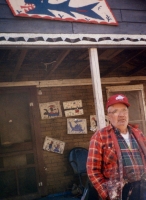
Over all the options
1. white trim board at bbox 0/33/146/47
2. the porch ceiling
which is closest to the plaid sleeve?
white trim board at bbox 0/33/146/47

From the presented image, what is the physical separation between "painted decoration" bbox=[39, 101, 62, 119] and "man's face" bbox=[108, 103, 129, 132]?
3.26 metres

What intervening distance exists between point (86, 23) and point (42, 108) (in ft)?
8.06

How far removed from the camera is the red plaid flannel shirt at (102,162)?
2211 millimetres

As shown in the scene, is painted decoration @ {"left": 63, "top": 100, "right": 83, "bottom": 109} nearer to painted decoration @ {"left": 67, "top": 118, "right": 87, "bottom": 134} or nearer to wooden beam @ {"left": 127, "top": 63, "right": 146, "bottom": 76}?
painted decoration @ {"left": 67, "top": 118, "right": 87, "bottom": 134}

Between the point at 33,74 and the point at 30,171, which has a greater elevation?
the point at 33,74

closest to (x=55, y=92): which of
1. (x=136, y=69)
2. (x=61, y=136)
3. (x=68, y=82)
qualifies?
(x=68, y=82)

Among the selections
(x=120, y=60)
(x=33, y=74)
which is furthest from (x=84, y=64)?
(x=33, y=74)

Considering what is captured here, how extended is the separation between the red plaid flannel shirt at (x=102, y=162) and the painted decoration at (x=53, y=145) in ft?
11.1

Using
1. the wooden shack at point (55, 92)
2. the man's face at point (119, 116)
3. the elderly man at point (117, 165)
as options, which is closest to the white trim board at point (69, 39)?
the wooden shack at point (55, 92)

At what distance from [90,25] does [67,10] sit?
0.49 m

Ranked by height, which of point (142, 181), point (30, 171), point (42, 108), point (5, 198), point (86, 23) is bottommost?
point (5, 198)

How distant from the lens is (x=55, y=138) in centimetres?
566

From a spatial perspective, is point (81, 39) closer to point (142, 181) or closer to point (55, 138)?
point (142, 181)

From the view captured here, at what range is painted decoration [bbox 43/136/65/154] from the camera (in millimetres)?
5562
